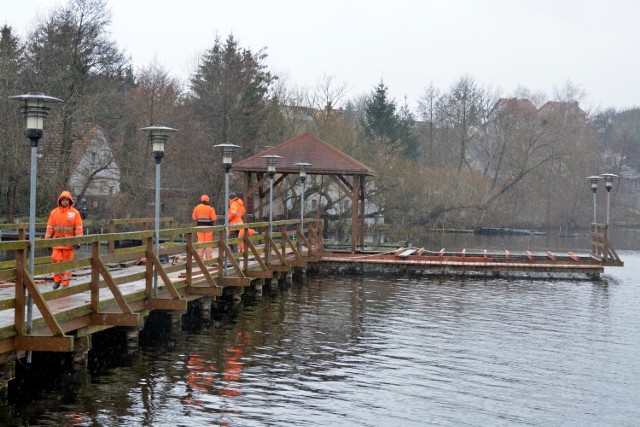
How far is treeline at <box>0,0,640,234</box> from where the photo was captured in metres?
33.0

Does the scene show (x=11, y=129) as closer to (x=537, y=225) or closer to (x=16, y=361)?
(x=16, y=361)

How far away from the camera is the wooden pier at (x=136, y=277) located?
29.0 feet

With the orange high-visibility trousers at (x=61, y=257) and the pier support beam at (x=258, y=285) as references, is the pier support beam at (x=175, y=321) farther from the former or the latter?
the pier support beam at (x=258, y=285)

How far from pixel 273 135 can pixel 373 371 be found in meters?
32.8

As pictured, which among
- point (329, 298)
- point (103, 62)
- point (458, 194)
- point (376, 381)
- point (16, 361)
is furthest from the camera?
point (458, 194)

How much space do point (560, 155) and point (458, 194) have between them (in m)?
8.59

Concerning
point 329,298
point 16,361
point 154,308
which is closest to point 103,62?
point 329,298

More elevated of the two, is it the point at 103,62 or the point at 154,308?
the point at 103,62

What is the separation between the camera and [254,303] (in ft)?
58.4

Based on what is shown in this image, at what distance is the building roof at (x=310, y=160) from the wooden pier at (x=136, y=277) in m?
1.89

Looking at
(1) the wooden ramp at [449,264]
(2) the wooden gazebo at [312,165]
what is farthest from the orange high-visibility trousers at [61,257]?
(2) the wooden gazebo at [312,165]

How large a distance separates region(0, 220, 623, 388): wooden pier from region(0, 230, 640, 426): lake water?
66 centimetres

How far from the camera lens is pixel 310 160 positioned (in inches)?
1050

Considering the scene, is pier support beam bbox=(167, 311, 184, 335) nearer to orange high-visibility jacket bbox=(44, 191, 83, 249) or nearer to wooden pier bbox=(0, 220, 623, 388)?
wooden pier bbox=(0, 220, 623, 388)
